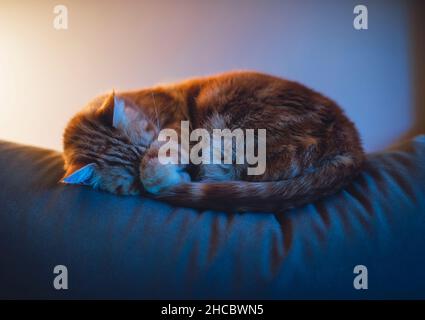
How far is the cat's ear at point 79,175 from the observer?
921 mm

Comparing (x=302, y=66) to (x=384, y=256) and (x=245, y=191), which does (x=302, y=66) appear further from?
(x=384, y=256)

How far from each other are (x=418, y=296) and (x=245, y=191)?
0.51 metres

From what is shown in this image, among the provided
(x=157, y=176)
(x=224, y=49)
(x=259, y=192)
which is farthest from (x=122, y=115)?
(x=224, y=49)

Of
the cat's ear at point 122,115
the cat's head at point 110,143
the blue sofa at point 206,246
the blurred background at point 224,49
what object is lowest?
the blue sofa at point 206,246

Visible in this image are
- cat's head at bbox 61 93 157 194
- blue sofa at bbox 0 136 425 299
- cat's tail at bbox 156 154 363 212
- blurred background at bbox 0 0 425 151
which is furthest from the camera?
blurred background at bbox 0 0 425 151

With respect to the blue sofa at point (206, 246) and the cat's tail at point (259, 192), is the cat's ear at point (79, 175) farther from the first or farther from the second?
the cat's tail at point (259, 192)

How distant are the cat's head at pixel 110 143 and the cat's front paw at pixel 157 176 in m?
0.05

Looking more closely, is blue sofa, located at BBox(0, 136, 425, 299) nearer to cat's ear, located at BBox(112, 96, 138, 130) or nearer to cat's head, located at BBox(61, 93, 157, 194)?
cat's head, located at BBox(61, 93, 157, 194)

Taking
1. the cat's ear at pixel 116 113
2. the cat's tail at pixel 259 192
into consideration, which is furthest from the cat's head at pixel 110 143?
the cat's tail at pixel 259 192

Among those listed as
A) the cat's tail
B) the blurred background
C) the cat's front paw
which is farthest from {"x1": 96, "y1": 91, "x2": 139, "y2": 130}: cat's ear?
the blurred background

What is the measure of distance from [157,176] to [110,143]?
0.23 meters

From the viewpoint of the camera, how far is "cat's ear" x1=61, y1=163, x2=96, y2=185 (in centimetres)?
92

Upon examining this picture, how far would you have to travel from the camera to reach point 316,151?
1.03 m

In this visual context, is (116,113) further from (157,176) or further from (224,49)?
(224,49)
